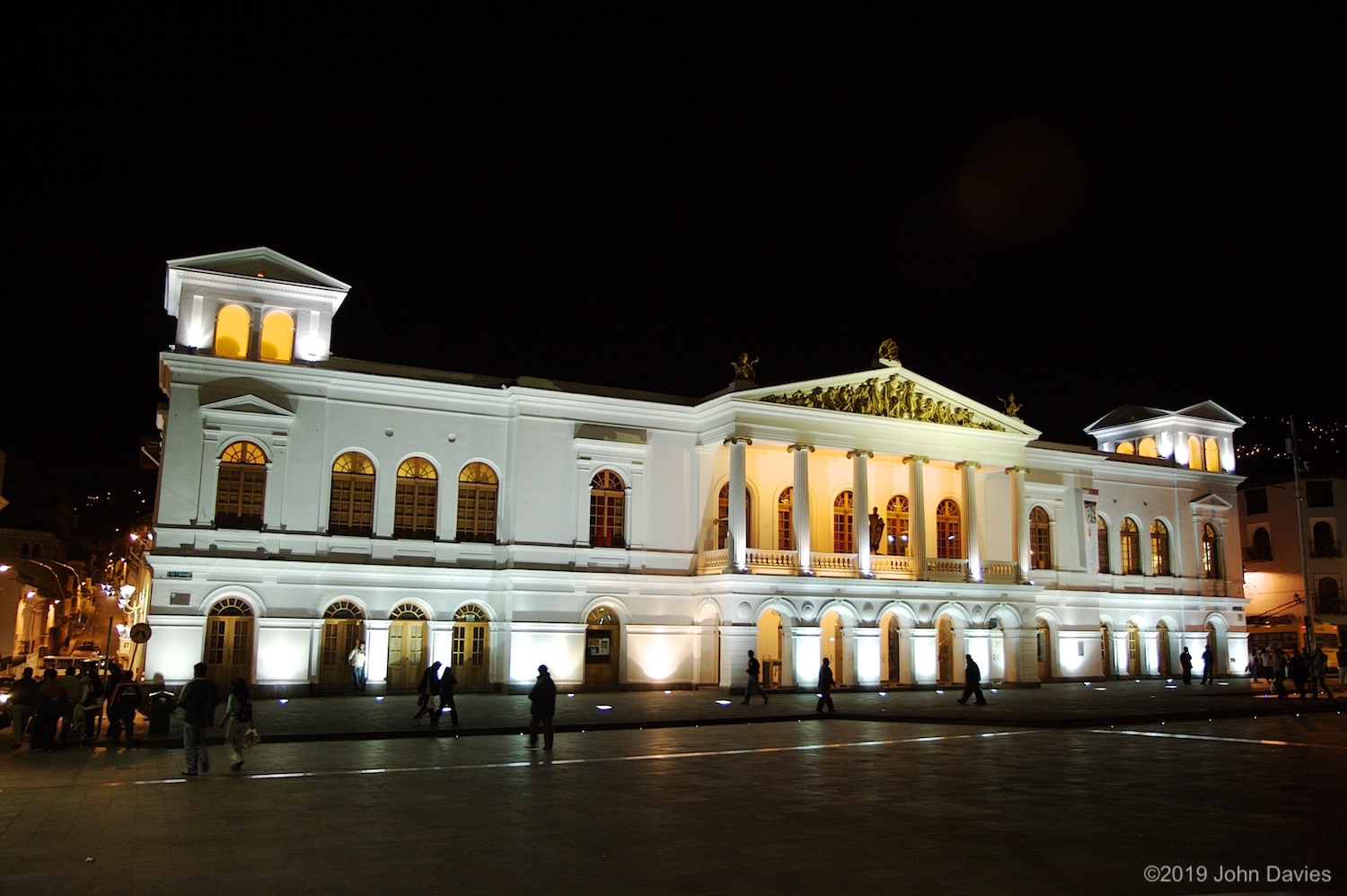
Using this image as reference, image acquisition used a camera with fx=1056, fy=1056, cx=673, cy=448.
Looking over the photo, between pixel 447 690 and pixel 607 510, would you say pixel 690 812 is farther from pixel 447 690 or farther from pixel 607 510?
pixel 607 510

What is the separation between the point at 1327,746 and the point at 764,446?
2120cm

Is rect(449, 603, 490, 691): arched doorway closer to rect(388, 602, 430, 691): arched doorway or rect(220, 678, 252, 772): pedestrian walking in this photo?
rect(388, 602, 430, 691): arched doorway

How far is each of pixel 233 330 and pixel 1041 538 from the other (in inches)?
1279

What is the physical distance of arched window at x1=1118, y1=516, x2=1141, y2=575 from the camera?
47438 millimetres

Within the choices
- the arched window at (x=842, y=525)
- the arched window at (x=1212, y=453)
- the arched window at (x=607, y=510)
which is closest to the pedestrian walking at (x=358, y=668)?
the arched window at (x=607, y=510)

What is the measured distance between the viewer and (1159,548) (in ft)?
160

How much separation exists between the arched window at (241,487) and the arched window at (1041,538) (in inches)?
1193

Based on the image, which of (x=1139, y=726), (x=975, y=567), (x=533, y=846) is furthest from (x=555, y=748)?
(x=975, y=567)

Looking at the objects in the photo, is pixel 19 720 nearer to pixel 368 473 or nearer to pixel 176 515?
pixel 176 515

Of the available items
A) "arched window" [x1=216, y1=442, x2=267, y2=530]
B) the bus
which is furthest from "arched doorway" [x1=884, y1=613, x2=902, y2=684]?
"arched window" [x1=216, y1=442, x2=267, y2=530]

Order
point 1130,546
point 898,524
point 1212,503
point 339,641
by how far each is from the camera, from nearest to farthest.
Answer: point 339,641
point 898,524
point 1130,546
point 1212,503

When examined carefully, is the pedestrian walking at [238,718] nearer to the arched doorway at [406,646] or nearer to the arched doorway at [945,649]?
the arched doorway at [406,646]

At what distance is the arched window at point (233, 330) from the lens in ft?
105

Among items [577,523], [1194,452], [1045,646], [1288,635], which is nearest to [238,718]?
[577,523]
